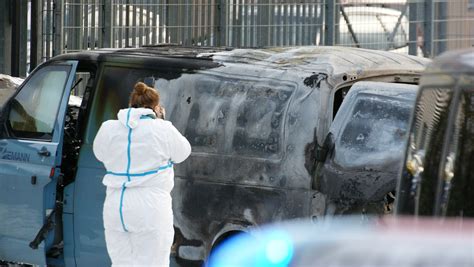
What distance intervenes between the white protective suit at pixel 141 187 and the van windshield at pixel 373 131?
3.32 ft

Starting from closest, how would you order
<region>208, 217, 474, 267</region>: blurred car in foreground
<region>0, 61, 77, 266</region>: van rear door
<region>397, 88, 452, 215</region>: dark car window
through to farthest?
<region>208, 217, 474, 267</region>: blurred car in foreground, <region>397, 88, 452, 215</region>: dark car window, <region>0, 61, 77, 266</region>: van rear door

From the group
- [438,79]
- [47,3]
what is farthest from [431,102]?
[47,3]

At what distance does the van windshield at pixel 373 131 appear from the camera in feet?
26.2

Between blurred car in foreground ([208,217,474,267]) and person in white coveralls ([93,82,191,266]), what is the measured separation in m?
5.25

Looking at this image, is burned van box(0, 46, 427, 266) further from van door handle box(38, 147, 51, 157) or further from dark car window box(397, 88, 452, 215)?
dark car window box(397, 88, 452, 215)

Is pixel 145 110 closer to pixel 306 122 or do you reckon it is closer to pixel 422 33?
pixel 306 122

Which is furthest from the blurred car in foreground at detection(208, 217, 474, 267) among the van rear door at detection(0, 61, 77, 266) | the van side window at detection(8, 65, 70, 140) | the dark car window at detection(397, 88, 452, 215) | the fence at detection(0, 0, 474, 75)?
the fence at detection(0, 0, 474, 75)

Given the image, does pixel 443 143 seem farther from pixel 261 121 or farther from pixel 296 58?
pixel 296 58

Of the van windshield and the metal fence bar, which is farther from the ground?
the metal fence bar

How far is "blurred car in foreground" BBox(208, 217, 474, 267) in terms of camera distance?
8.34 feet

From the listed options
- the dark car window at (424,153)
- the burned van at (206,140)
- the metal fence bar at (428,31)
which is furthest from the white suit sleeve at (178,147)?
the metal fence bar at (428,31)

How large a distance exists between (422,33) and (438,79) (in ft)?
40.8

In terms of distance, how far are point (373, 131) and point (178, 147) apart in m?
1.22

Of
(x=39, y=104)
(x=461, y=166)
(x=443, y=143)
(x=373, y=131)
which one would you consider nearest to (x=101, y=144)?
(x=39, y=104)
